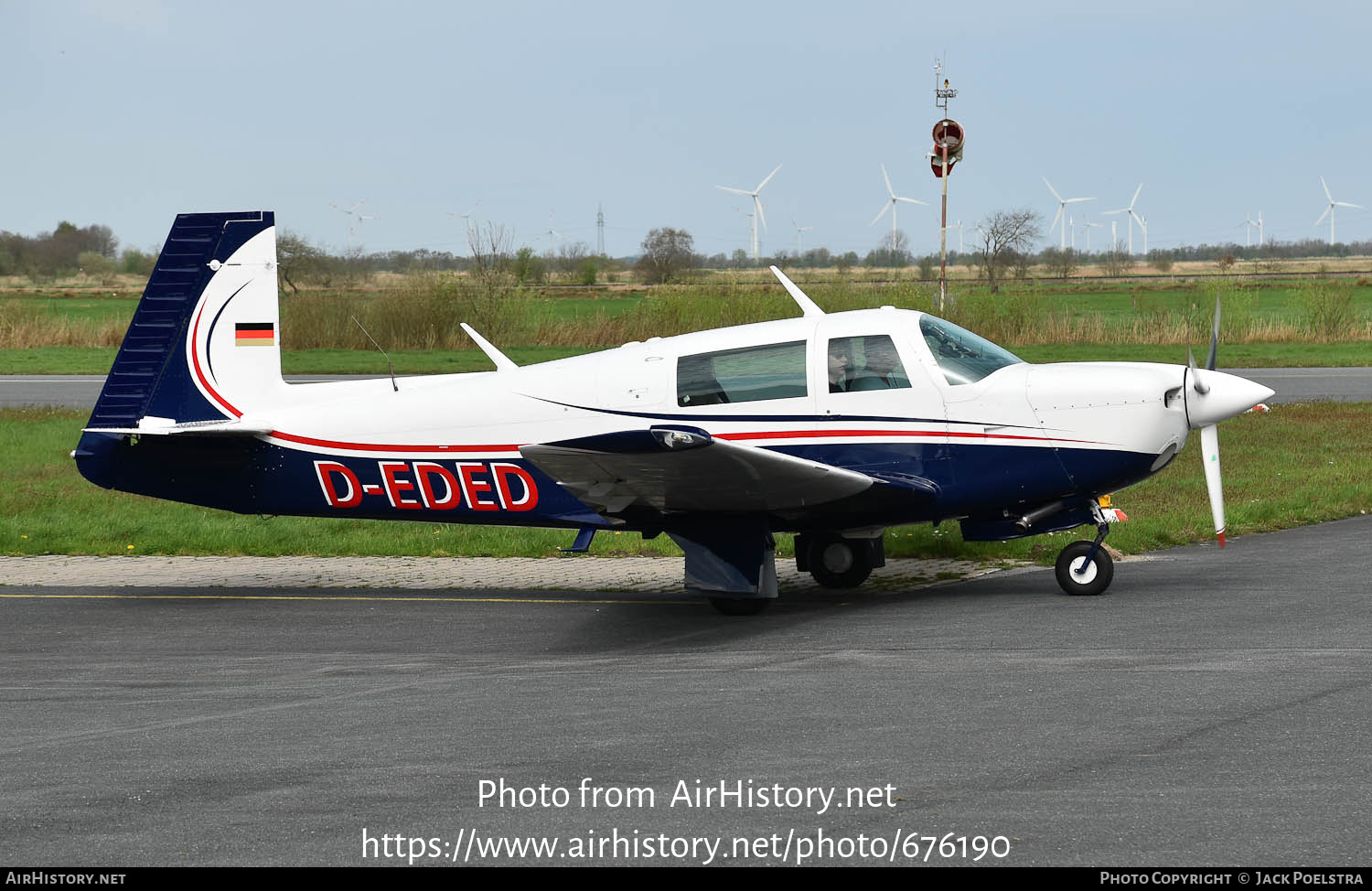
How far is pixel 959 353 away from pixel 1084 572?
1.91 meters

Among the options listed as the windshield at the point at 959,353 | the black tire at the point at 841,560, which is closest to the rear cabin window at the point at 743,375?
the windshield at the point at 959,353

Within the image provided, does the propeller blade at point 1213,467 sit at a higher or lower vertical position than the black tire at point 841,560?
higher

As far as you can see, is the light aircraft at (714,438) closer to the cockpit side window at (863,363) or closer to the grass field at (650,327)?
the cockpit side window at (863,363)

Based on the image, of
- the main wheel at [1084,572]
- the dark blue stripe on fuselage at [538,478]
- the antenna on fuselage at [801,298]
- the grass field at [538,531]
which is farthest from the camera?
the grass field at [538,531]

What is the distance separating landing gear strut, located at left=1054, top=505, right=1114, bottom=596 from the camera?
33.7 feet

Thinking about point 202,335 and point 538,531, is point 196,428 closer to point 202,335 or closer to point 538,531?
point 202,335

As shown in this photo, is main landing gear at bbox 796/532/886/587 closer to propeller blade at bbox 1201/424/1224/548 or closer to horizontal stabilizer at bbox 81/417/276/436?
propeller blade at bbox 1201/424/1224/548

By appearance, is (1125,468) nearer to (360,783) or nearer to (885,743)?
(885,743)

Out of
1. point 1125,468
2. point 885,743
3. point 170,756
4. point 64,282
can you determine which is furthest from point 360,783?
point 64,282

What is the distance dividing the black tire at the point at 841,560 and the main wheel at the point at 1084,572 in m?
1.63

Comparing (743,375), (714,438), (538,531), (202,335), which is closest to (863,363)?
(743,375)

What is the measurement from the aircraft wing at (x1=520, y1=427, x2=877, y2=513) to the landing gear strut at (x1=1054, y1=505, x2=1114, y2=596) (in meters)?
1.76

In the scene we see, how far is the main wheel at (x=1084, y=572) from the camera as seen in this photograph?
10273 millimetres

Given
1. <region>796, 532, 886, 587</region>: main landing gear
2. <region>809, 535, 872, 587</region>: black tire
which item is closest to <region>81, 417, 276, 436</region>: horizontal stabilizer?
<region>796, 532, 886, 587</region>: main landing gear
